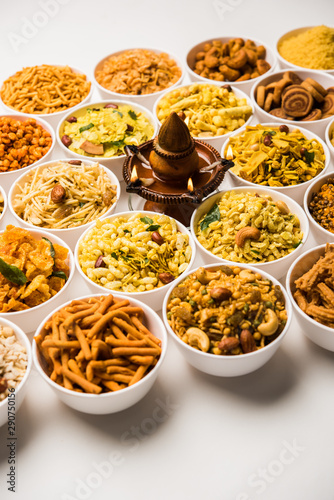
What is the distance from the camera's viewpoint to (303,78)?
4027 mm

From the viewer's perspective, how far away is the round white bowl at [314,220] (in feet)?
9.43

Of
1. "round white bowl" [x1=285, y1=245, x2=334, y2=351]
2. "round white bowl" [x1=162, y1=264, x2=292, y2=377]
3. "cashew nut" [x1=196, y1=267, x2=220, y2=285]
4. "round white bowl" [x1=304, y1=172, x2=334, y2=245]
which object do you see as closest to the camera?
"round white bowl" [x1=162, y1=264, x2=292, y2=377]

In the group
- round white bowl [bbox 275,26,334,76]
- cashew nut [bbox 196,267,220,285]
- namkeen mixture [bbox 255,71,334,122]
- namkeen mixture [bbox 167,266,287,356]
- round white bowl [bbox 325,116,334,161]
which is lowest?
namkeen mixture [bbox 167,266,287,356]

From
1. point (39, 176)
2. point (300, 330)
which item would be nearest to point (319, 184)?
point (300, 330)

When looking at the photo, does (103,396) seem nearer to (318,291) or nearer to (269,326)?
(269,326)

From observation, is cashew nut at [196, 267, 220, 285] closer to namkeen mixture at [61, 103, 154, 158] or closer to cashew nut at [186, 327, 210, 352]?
cashew nut at [186, 327, 210, 352]

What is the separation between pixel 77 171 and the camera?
319 cm

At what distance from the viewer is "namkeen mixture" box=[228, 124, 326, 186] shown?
3.16 m

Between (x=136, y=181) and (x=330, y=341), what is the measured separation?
50.5 inches

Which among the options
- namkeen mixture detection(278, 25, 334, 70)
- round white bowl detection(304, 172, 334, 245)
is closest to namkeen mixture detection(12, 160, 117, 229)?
round white bowl detection(304, 172, 334, 245)

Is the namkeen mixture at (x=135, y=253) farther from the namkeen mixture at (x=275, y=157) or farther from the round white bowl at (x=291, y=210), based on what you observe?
the namkeen mixture at (x=275, y=157)

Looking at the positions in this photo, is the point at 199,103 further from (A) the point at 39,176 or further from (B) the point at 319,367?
(B) the point at 319,367

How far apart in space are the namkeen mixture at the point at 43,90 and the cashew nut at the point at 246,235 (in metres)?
1.80

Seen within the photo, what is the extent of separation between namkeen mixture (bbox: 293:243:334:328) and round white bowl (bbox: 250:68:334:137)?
1262 millimetres
